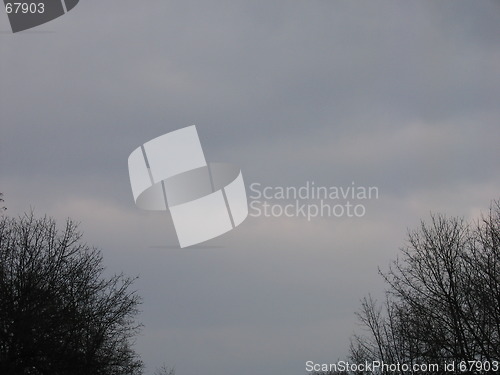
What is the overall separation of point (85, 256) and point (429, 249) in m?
19.4

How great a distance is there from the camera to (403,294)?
31094 millimetres

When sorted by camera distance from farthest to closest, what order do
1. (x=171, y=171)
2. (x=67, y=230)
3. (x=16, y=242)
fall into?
(x=67, y=230), (x=16, y=242), (x=171, y=171)

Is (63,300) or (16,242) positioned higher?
(16,242)

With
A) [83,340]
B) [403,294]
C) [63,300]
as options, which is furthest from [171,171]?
[403,294]

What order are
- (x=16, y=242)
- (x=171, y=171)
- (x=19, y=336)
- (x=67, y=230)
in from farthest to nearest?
(x=67, y=230) → (x=16, y=242) → (x=171, y=171) → (x=19, y=336)

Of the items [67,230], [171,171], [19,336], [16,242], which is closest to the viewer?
[19,336]

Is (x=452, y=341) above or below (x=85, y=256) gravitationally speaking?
below

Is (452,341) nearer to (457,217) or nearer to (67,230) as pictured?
(457,217)

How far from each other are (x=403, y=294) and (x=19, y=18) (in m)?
24.3

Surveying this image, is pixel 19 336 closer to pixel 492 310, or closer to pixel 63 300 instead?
pixel 63 300

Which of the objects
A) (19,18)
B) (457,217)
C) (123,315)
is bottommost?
(123,315)

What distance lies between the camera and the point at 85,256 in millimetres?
35781

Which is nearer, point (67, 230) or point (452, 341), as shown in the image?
point (452, 341)

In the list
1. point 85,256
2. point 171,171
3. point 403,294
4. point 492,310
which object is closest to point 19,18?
point 171,171
